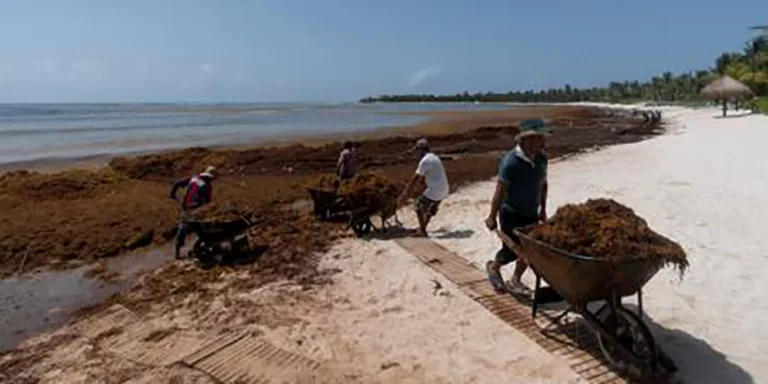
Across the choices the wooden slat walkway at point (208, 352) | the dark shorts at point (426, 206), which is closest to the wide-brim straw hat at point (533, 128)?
the wooden slat walkway at point (208, 352)

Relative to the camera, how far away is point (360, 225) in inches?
415

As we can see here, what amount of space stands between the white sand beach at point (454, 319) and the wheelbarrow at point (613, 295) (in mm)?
377

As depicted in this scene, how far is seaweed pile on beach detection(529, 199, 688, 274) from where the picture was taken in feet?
15.6

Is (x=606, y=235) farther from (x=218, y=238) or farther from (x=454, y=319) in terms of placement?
(x=218, y=238)

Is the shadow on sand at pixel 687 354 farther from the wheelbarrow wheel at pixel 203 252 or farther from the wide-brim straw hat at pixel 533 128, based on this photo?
the wheelbarrow wheel at pixel 203 252

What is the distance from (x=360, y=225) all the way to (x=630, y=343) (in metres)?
6.02

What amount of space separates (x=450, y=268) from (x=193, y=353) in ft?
11.4

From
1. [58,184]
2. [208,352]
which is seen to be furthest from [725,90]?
[208,352]

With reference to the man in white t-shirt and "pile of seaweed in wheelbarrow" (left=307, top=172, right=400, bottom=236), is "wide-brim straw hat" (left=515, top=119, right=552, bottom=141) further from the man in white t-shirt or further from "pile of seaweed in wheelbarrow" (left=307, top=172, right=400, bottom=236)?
"pile of seaweed in wheelbarrow" (left=307, top=172, right=400, bottom=236)

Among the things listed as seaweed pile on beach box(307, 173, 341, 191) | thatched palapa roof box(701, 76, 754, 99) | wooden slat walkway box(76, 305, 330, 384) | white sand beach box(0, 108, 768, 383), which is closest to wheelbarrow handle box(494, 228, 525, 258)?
white sand beach box(0, 108, 768, 383)

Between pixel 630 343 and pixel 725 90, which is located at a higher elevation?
pixel 725 90

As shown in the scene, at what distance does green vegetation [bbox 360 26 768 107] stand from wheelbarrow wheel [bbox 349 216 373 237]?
40.3 m

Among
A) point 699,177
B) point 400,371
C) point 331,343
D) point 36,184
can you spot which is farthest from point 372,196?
point 36,184

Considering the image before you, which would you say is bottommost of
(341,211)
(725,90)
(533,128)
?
(341,211)
